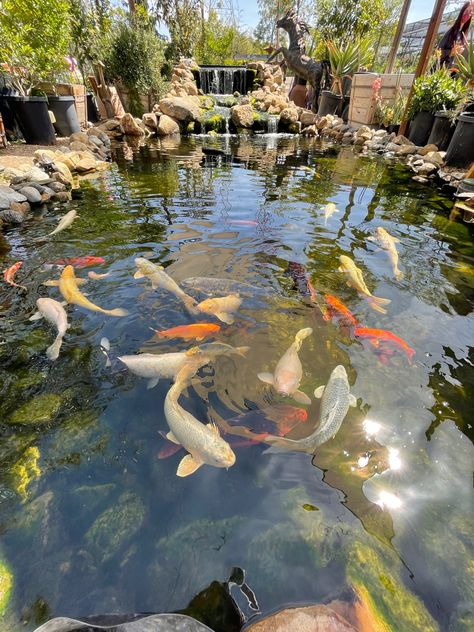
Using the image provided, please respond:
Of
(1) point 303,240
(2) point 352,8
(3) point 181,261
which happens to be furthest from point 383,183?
(2) point 352,8

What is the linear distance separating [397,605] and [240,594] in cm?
81

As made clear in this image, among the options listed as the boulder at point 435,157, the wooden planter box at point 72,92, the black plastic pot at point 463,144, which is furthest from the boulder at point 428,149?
the wooden planter box at point 72,92

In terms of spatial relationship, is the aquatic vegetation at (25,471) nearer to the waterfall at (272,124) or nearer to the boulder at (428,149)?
the boulder at (428,149)

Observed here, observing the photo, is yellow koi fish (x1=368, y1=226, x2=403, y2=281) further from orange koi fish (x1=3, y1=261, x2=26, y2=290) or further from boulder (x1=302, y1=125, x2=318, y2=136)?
boulder (x1=302, y1=125, x2=318, y2=136)

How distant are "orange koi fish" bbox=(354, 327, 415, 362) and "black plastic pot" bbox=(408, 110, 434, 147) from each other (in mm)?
11773

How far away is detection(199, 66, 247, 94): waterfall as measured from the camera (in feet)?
69.1

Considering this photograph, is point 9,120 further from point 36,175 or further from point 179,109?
point 179,109

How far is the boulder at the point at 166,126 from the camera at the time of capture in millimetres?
15117

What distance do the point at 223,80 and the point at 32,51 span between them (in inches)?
631

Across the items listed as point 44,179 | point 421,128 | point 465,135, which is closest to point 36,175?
point 44,179

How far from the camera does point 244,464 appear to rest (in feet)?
7.61

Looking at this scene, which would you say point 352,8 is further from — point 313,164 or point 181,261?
point 181,261

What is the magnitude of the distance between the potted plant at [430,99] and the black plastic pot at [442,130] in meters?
0.26

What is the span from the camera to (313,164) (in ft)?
35.7
